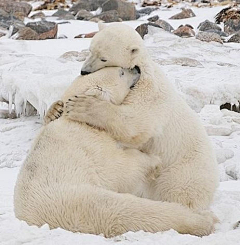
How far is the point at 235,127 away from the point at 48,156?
15.1 feet

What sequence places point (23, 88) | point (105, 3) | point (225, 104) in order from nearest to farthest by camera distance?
1. point (23, 88)
2. point (225, 104)
3. point (105, 3)

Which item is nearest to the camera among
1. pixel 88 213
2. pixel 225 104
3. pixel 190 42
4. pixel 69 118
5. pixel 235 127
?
pixel 88 213

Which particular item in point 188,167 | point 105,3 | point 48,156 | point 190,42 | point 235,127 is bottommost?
point 105,3

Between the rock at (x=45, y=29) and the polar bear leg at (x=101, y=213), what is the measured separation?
46.0 ft

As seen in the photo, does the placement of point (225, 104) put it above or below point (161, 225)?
below

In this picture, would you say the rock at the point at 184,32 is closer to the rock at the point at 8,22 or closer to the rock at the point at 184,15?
A: the rock at the point at 184,15

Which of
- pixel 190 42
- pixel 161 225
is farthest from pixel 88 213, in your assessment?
pixel 190 42

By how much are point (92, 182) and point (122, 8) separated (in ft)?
69.3

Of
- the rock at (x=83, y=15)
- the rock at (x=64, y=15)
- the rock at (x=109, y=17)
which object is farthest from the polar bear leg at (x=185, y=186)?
the rock at (x=64, y=15)

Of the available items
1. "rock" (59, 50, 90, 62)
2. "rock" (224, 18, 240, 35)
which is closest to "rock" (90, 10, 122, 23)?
"rock" (224, 18, 240, 35)

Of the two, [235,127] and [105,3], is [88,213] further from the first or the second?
[105,3]

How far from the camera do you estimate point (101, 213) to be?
2572mm

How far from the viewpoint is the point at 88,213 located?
2.58m

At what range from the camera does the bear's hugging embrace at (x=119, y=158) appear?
2627 mm
